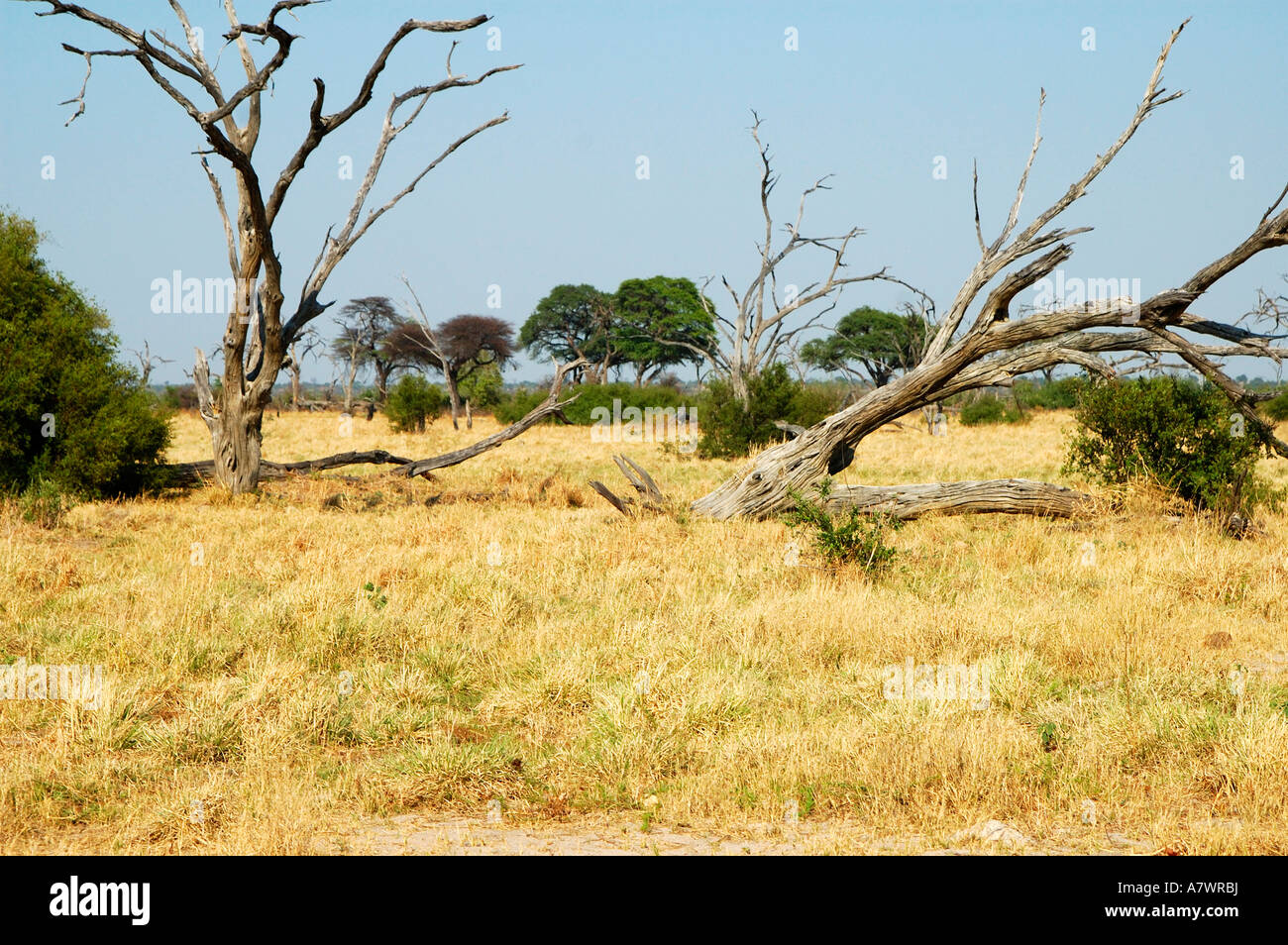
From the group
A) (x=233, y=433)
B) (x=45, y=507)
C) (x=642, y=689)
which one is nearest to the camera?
(x=642, y=689)

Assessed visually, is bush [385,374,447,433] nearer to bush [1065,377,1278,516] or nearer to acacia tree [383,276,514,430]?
acacia tree [383,276,514,430]

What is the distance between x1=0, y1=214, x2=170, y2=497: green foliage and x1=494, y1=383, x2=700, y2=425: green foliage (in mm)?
24165

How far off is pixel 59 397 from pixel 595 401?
2680 cm

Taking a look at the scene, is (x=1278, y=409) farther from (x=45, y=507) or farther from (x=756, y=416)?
(x=45, y=507)

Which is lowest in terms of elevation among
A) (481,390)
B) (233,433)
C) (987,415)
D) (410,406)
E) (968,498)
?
(968,498)

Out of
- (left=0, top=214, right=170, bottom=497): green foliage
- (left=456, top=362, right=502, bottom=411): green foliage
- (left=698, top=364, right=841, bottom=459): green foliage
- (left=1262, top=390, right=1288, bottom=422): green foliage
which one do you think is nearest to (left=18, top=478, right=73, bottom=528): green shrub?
(left=0, top=214, right=170, bottom=497): green foliage

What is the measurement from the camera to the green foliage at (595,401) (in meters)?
38.7

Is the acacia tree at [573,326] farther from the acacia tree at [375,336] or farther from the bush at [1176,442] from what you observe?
the bush at [1176,442]

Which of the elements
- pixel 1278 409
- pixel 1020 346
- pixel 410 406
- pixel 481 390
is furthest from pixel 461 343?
pixel 1020 346

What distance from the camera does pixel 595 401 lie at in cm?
3875

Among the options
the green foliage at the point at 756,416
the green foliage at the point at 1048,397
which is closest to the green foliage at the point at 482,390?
the green foliage at the point at 1048,397

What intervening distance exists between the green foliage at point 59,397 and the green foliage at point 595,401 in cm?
2416

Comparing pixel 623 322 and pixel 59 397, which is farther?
pixel 623 322

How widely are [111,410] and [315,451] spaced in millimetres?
12254
